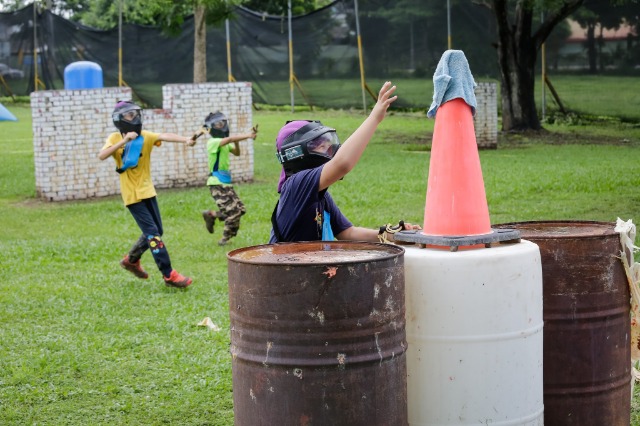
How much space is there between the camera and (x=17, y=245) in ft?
39.2

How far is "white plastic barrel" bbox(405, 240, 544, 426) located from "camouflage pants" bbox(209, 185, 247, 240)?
7377mm

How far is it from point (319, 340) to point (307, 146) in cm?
134

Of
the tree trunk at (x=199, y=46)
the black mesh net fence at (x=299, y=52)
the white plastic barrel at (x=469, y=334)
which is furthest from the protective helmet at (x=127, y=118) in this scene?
the black mesh net fence at (x=299, y=52)

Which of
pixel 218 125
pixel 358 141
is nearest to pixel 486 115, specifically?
pixel 218 125

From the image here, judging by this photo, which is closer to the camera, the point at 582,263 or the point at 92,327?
the point at 582,263

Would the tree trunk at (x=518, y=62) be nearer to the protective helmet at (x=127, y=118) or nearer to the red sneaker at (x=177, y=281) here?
the protective helmet at (x=127, y=118)

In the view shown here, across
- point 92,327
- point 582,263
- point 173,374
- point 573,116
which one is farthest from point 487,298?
point 573,116

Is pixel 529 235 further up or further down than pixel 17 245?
further up

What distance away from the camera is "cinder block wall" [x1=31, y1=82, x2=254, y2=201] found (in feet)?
49.7

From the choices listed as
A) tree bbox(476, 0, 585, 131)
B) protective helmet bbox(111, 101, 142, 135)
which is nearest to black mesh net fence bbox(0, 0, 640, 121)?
tree bbox(476, 0, 585, 131)

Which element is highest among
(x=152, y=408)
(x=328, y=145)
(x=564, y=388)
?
(x=328, y=145)

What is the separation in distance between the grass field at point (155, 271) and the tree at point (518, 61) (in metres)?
0.88

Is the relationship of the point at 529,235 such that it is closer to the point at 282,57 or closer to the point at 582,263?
the point at 582,263

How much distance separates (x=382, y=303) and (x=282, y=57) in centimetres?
2594
